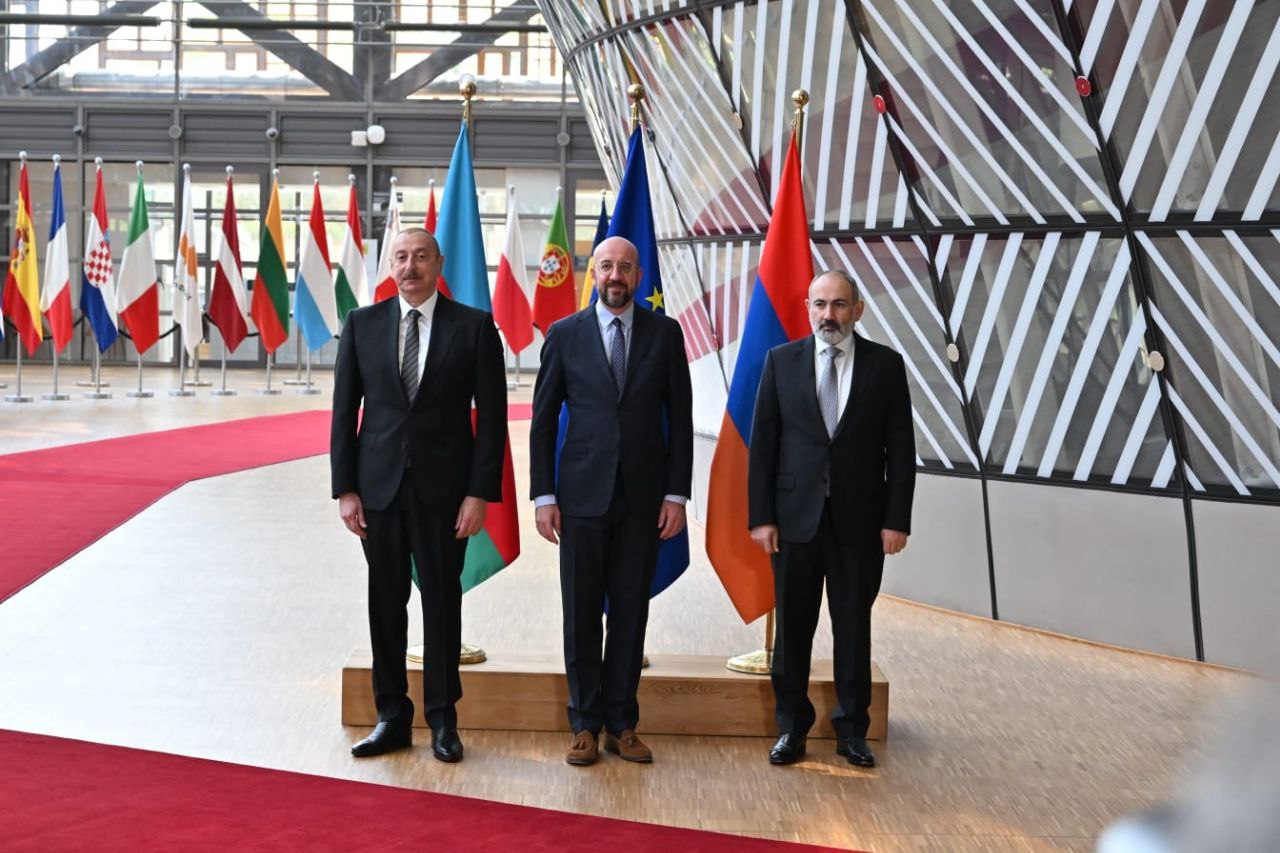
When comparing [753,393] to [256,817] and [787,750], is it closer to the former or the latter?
[787,750]

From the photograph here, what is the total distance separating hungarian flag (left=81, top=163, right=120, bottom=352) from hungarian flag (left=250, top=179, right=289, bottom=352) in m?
2.07

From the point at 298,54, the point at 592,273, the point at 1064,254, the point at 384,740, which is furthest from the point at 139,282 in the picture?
the point at 384,740

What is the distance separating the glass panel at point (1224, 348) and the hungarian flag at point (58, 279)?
53.9ft

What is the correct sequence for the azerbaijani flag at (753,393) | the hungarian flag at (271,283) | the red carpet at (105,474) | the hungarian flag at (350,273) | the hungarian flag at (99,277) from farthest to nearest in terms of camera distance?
the hungarian flag at (350,273)
the hungarian flag at (271,283)
the hungarian flag at (99,277)
the red carpet at (105,474)
the azerbaijani flag at (753,393)

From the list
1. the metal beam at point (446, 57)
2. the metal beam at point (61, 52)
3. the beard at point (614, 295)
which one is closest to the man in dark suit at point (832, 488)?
the beard at point (614, 295)

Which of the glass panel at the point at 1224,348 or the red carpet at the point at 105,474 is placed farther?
the red carpet at the point at 105,474

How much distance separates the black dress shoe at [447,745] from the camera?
4.73 metres

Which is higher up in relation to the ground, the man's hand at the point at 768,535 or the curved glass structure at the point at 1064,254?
the curved glass structure at the point at 1064,254

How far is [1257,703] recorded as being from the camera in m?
1.04

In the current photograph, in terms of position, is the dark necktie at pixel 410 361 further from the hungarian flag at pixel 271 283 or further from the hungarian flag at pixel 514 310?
the hungarian flag at pixel 271 283

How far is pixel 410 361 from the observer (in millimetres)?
4680

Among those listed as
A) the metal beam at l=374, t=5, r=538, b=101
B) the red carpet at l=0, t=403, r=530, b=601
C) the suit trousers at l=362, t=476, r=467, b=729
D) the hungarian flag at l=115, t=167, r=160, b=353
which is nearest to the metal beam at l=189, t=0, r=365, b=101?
the metal beam at l=374, t=5, r=538, b=101

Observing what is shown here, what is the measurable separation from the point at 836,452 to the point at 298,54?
24281 millimetres

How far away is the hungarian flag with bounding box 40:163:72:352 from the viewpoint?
1902 cm
